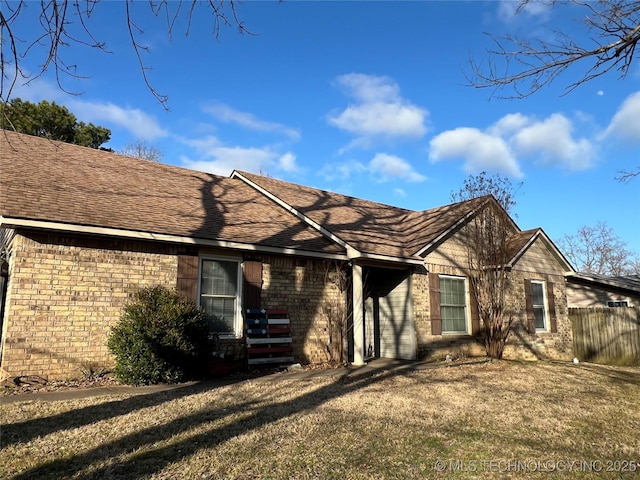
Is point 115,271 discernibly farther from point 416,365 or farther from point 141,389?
point 416,365

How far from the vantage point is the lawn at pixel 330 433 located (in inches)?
158

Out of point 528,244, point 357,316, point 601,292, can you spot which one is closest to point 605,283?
point 601,292

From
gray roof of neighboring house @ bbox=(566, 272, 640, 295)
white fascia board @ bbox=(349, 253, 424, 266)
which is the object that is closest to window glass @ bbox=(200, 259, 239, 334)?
white fascia board @ bbox=(349, 253, 424, 266)

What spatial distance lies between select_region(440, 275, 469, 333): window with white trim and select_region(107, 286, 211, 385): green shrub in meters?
7.28

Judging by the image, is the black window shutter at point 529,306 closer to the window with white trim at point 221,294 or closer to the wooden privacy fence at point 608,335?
the wooden privacy fence at point 608,335

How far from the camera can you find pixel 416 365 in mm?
10727

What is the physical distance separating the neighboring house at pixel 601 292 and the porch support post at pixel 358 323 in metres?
12.4

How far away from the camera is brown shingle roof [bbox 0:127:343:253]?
855 centimetres

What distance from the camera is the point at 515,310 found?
563 inches

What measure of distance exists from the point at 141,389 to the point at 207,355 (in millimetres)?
1680

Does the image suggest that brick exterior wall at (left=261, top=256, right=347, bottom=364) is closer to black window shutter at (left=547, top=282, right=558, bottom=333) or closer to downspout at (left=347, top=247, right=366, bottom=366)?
downspout at (left=347, top=247, right=366, bottom=366)

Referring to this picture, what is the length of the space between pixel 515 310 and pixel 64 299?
41.3ft

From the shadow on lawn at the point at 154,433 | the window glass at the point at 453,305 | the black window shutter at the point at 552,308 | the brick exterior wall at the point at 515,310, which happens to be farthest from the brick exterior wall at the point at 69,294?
the black window shutter at the point at 552,308

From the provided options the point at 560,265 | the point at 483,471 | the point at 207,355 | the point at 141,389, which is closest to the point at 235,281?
the point at 207,355
